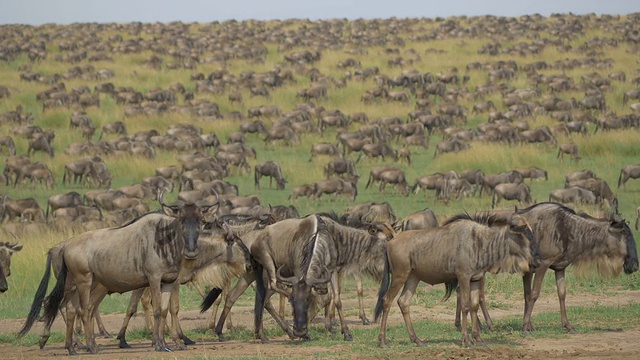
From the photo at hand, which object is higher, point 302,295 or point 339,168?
point 302,295

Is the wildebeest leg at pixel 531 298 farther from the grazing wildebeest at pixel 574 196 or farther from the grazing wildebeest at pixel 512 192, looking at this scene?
the grazing wildebeest at pixel 512 192

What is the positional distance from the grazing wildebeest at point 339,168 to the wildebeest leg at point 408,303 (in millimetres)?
16177

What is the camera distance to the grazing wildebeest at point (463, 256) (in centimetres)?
1069

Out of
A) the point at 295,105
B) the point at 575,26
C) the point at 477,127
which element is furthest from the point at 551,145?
the point at 575,26

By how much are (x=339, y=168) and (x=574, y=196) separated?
6893 millimetres

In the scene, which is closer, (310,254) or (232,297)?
(310,254)

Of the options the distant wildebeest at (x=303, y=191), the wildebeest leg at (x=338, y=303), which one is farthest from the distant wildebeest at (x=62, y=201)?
the wildebeest leg at (x=338, y=303)

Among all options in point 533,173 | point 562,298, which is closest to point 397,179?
point 533,173

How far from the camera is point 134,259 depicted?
1086 cm

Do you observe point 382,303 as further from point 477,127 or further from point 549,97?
point 549,97

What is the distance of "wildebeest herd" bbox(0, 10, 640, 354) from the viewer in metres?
11.0

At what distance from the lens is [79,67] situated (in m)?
44.8

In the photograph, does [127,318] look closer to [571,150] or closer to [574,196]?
[574,196]

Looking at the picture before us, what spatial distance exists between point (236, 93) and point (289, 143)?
779 cm
